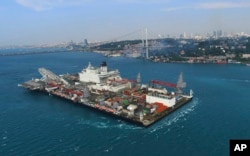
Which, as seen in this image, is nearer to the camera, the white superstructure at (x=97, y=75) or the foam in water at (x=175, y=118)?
the foam in water at (x=175, y=118)

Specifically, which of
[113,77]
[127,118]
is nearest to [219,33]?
[113,77]

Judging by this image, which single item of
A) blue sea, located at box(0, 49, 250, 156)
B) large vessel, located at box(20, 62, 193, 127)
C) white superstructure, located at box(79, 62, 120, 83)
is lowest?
blue sea, located at box(0, 49, 250, 156)

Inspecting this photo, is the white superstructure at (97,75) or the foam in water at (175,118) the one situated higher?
the white superstructure at (97,75)

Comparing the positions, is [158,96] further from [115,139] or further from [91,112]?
[115,139]

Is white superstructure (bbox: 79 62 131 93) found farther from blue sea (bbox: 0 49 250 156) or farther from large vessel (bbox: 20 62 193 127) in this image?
blue sea (bbox: 0 49 250 156)

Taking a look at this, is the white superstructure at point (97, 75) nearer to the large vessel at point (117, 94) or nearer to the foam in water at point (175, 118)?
the large vessel at point (117, 94)

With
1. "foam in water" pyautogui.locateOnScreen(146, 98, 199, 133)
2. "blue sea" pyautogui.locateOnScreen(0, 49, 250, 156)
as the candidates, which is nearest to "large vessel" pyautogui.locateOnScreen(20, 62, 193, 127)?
A: "foam in water" pyautogui.locateOnScreen(146, 98, 199, 133)

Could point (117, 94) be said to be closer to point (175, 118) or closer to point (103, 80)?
point (103, 80)

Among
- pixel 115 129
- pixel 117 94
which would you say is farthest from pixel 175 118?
pixel 117 94

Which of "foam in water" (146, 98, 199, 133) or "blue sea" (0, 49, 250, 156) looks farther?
"foam in water" (146, 98, 199, 133)

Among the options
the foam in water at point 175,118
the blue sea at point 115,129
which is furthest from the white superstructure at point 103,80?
the foam in water at point 175,118
